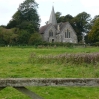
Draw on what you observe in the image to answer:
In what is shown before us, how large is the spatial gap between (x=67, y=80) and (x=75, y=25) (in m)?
102

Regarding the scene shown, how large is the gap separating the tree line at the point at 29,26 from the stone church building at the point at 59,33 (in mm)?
6840

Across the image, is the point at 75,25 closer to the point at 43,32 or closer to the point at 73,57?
the point at 43,32

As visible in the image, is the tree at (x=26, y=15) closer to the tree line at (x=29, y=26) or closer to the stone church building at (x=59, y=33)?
the tree line at (x=29, y=26)

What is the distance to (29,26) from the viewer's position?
76.8 m

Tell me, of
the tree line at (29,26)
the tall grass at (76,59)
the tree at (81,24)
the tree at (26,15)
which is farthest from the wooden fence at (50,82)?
the tree at (81,24)

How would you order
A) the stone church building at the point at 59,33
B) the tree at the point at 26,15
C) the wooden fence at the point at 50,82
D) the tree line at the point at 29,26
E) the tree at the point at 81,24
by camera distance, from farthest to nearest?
1. the tree at the point at 81,24
2. the stone church building at the point at 59,33
3. the tree at the point at 26,15
4. the tree line at the point at 29,26
5. the wooden fence at the point at 50,82

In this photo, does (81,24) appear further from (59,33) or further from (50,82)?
(50,82)

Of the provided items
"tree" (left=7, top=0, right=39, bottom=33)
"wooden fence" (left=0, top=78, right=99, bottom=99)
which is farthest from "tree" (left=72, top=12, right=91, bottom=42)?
"wooden fence" (left=0, top=78, right=99, bottom=99)

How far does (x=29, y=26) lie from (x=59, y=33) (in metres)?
19.3

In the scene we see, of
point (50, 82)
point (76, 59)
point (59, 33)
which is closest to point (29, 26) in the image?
point (59, 33)

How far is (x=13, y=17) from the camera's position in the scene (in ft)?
281

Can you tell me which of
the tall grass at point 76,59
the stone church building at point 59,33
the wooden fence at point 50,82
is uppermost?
the stone church building at point 59,33

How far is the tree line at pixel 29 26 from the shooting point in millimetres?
71225

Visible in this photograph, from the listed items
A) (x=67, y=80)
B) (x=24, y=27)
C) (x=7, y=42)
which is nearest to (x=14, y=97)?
(x=67, y=80)
